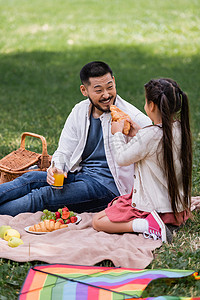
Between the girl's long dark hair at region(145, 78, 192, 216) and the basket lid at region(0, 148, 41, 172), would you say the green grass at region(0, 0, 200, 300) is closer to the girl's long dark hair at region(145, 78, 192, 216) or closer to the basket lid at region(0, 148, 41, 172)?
the girl's long dark hair at region(145, 78, 192, 216)

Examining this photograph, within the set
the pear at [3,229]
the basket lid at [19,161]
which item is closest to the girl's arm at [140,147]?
the pear at [3,229]

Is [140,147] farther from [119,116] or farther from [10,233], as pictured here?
[10,233]

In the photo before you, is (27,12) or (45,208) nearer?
(45,208)

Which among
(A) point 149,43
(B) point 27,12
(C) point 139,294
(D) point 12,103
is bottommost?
(C) point 139,294

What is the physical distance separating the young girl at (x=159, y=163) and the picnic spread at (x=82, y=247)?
13cm

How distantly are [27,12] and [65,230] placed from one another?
14.2 meters

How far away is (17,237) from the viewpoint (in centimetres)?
415

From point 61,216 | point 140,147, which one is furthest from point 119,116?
point 61,216

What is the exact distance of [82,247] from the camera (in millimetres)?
3764

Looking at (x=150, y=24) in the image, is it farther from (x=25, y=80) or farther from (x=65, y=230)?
(x=65, y=230)

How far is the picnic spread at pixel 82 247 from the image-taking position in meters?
3.64

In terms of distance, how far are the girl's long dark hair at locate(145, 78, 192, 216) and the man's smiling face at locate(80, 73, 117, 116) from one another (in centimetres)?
62

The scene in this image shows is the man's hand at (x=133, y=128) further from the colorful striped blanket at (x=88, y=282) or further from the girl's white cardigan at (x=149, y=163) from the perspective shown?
the colorful striped blanket at (x=88, y=282)

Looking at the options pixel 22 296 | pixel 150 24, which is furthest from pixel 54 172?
pixel 150 24
